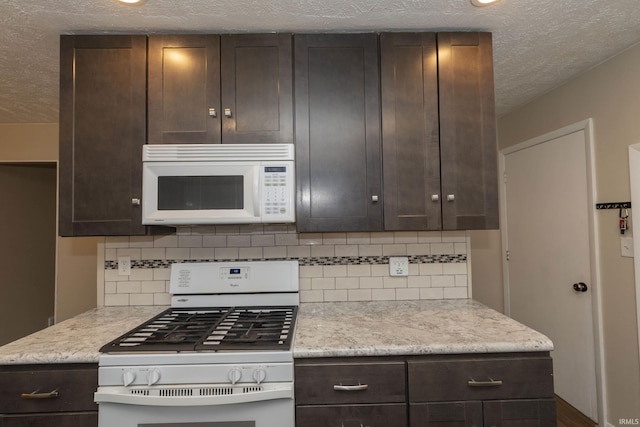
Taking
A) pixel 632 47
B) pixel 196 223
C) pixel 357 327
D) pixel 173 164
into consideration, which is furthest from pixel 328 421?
pixel 632 47

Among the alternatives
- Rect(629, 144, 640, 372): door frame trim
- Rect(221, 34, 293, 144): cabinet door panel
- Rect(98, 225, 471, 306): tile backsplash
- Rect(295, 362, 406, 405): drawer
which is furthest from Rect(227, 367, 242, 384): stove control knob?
Rect(629, 144, 640, 372): door frame trim

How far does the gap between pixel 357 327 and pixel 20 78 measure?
2.57 m

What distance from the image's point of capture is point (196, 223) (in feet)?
5.19

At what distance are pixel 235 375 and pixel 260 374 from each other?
0.30 feet

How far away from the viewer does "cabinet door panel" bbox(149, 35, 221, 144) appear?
1.65 meters

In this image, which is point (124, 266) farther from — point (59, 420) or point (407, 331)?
point (407, 331)

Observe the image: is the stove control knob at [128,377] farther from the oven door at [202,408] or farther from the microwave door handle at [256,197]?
the microwave door handle at [256,197]

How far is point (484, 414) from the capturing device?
1289 mm

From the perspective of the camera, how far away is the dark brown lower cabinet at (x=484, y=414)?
1283mm

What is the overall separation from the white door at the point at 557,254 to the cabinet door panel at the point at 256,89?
80.1 inches

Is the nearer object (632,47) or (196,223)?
(196,223)

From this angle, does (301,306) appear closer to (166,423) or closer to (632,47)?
(166,423)

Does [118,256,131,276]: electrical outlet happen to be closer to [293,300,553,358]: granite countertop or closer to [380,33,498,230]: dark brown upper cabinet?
[293,300,553,358]: granite countertop

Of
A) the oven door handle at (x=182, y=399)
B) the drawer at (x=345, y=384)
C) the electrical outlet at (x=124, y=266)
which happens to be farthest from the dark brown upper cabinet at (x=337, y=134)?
the electrical outlet at (x=124, y=266)
